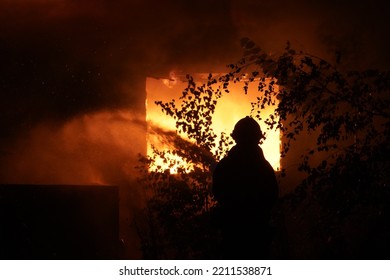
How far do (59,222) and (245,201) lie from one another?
4.62m

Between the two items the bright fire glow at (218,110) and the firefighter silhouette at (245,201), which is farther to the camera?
the bright fire glow at (218,110)

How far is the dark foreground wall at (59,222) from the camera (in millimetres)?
8727

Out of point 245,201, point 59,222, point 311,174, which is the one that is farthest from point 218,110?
point 245,201

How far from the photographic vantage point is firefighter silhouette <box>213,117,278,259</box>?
499cm

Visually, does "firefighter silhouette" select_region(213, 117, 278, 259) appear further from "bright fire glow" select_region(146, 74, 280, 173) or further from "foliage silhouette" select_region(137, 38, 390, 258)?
"bright fire glow" select_region(146, 74, 280, 173)

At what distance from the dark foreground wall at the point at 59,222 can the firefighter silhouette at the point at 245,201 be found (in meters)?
4.25

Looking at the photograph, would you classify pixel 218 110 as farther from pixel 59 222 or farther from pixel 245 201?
pixel 245 201

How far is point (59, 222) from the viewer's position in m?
9.00

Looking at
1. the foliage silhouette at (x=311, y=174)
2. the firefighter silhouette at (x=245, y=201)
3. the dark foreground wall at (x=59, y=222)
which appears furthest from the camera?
the dark foreground wall at (x=59, y=222)

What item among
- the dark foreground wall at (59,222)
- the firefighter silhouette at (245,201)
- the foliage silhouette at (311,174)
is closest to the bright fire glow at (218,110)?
the foliage silhouette at (311,174)

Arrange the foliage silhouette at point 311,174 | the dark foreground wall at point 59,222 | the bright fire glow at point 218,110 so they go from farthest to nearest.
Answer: the bright fire glow at point 218,110 → the dark foreground wall at point 59,222 → the foliage silhouette at point 311,174

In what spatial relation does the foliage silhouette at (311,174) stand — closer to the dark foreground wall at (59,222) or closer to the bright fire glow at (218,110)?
the dark foreground wall at (59,222)

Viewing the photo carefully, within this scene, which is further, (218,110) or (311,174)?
(218,110)

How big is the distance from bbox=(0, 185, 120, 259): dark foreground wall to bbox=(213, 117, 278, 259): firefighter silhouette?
425cm
